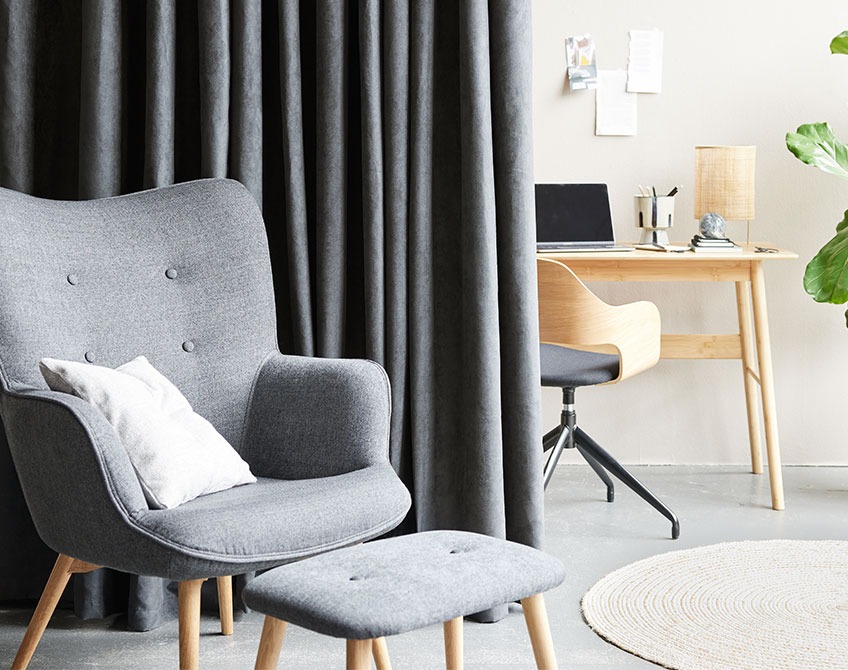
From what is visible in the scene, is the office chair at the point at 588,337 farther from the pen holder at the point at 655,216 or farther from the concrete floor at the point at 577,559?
the pen holder at the point at 655,216

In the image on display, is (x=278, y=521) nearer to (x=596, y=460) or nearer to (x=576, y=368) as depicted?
(x=576, y=368)

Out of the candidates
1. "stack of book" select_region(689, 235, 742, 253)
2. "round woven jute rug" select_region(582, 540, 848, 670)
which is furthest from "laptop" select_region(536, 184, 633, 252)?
"round woven jute rug" select_region(582, 540, 848, 670)

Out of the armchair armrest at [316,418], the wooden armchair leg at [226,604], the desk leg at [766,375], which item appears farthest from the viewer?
the desk leg at [766,375]

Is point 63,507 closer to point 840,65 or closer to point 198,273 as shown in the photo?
point 198,273

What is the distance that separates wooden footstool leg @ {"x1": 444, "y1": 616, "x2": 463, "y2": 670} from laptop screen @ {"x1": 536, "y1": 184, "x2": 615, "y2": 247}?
6.34 feet

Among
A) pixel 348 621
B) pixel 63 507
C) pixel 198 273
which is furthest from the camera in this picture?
pixel 198 273

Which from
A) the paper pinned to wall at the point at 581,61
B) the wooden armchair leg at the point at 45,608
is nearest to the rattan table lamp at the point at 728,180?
the paper pinned to wall at the point at 581,61

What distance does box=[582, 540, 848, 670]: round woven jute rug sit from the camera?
2.27 m

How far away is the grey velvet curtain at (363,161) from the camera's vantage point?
7.95 ft

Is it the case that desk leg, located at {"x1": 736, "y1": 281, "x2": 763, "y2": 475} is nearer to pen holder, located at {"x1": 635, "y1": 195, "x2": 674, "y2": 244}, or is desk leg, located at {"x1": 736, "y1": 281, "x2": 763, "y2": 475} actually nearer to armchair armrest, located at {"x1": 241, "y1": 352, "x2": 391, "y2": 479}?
pen holder, located at {"x1": 635, "y1": 195, "x2": 674, "y2": 244}

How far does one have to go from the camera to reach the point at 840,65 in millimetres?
3877

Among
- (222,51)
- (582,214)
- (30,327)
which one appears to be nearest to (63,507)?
(30,327)

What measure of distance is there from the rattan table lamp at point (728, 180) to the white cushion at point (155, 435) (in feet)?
6.73

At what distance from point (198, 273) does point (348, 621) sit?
3.62ft
